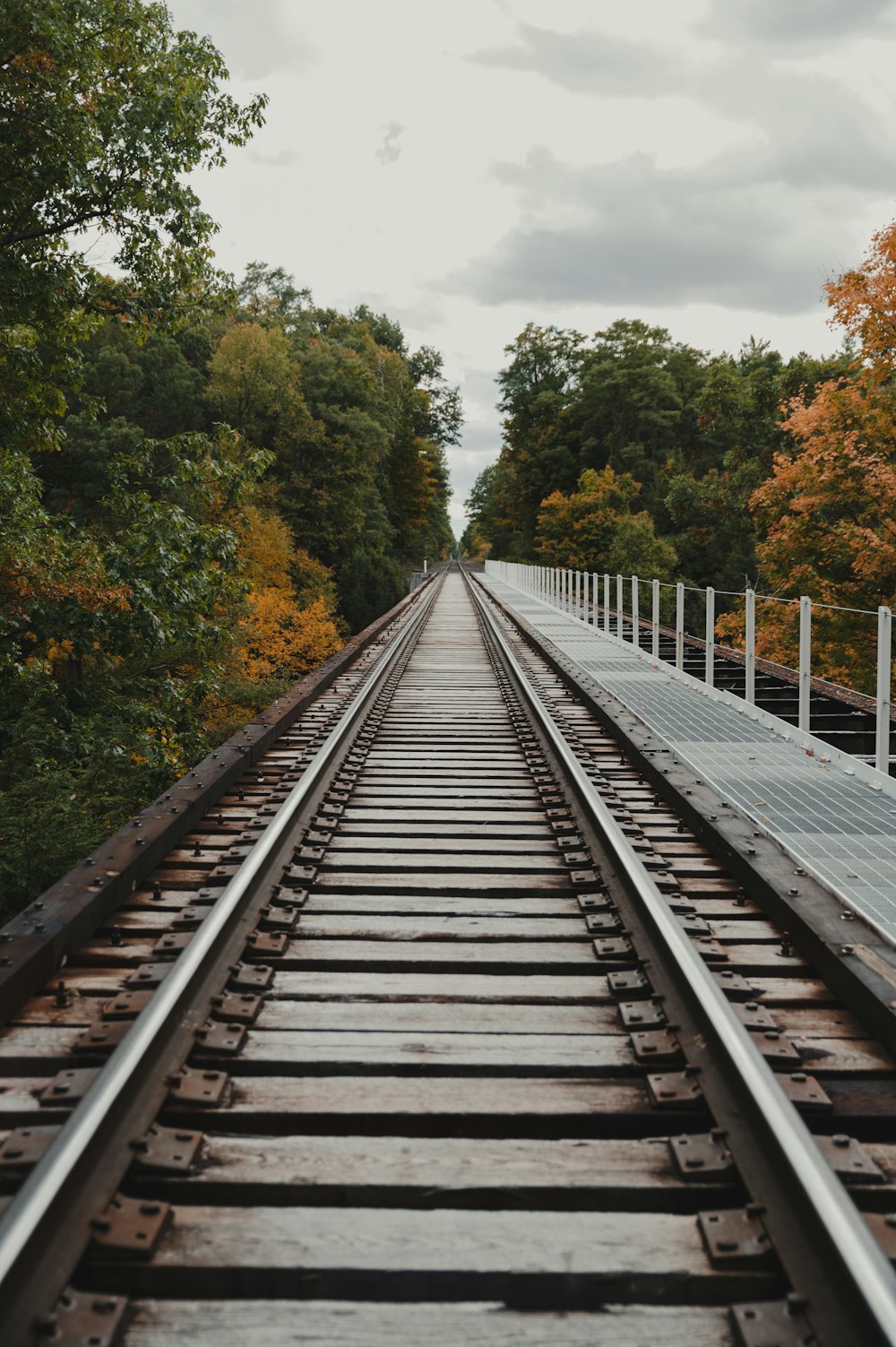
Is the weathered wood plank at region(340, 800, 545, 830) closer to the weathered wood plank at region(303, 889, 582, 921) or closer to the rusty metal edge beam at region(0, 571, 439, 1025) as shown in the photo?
the rusty metal edge beam at region(0, 571, 439, 1025)

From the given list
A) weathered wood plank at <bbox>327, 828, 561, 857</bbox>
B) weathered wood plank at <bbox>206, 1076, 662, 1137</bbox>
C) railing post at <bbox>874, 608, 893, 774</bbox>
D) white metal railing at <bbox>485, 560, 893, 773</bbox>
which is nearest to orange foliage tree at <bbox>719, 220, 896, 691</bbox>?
white metal railing at <bbox>485, 560, 893, 773</bbox>

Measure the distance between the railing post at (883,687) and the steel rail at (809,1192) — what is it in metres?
3.51

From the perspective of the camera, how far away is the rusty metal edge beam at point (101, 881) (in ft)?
10.8

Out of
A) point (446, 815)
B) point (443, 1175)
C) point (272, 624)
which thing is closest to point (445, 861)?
point (446, 815)

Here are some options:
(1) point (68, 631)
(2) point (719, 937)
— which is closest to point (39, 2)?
(1) point (68, 631)

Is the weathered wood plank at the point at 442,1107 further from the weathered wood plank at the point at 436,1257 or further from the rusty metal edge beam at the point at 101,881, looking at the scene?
the rusty metal edge beam at the point at 101,881

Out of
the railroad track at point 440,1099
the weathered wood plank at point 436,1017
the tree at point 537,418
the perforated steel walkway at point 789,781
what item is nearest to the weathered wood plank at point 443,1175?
the railroad track at point 440,1099

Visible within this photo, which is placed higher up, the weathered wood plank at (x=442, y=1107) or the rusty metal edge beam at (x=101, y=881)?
the rusty metal edge beam at (x=101, y=881)

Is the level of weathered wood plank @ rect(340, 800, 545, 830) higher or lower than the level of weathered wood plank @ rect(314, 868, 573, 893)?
higher

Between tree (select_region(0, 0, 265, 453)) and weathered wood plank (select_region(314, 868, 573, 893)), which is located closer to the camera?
weathered wood plank (select_region(314, 868, 573, 893))

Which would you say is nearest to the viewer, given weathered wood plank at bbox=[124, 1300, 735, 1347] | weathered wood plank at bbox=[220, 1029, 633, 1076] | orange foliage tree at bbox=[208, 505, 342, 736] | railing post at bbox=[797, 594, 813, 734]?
weathered wood plank at bbox=[124, 1300, 735, 1347]

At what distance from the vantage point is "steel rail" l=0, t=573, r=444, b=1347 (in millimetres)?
1920

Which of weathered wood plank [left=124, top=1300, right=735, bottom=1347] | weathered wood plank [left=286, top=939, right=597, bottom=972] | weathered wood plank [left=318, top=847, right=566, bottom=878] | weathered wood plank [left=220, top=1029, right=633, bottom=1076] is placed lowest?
weathered wood plank [left=124, top=1300, right=735, bottom=1347]

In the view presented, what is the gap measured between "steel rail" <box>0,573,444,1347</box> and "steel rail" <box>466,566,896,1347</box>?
146 centimetres
